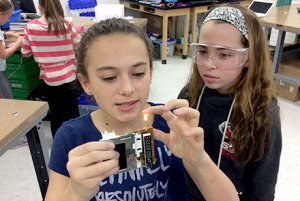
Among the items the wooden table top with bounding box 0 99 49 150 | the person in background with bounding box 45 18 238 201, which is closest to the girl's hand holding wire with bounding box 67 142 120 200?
the person in background with bounding box 45 18 238 201

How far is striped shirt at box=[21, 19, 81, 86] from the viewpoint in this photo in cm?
218

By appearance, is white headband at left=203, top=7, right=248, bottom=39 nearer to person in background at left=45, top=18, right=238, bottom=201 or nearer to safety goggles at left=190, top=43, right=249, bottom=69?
safety goggles at left=190, top=43, right=249, bottom=69

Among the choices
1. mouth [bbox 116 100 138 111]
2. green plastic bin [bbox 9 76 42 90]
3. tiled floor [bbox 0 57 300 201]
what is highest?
mouth [bbox 116 100 138 111]

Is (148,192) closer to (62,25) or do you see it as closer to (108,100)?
(108,100)

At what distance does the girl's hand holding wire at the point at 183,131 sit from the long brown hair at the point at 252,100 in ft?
1.22

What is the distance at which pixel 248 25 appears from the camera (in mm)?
1108

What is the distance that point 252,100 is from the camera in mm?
1132

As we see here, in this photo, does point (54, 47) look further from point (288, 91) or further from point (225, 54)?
point (288, 91)

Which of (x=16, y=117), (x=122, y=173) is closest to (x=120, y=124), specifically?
(x=122, y=173)

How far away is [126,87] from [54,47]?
1649 millimetres

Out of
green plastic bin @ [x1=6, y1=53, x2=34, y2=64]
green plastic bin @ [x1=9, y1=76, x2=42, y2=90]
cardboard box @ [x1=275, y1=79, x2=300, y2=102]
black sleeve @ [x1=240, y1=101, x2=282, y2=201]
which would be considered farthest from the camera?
cardboard box @ [x1=275, y1=79, x2=300, y2=102]

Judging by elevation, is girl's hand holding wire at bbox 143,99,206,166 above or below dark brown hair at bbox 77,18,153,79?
below

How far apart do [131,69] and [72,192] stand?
0.35 meters

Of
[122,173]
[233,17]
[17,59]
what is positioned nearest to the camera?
[122,173]
